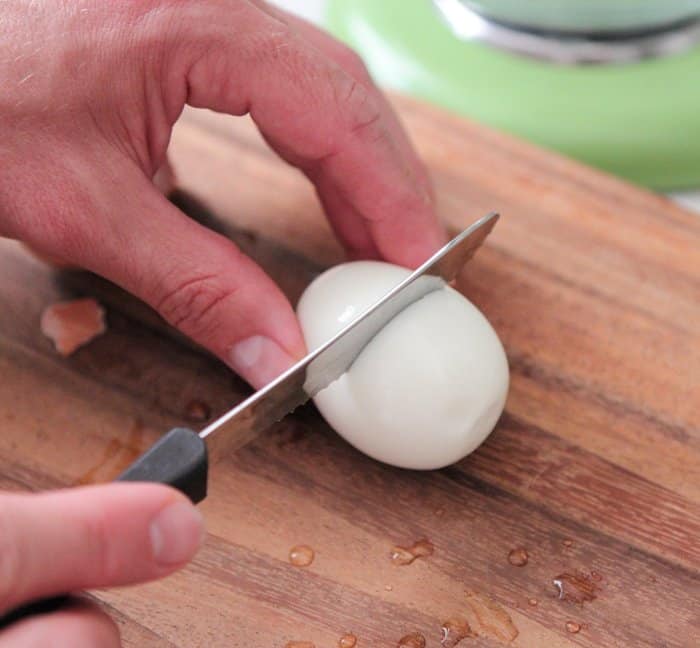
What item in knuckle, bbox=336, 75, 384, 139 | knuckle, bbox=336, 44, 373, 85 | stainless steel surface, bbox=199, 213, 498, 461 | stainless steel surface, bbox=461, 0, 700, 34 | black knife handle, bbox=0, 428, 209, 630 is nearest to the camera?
black knife handle, bbox=0, 428, 209, 630

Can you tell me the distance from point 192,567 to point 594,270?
79 centimetres

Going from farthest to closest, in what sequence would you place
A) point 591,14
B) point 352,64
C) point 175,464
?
point 591,14 → point 352,64 → point 175,464

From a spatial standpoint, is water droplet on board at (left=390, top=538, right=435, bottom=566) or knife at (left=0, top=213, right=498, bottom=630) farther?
water droplet on board at (left=390, top=538, right=435, bottom=566)

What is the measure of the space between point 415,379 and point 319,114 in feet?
1.24

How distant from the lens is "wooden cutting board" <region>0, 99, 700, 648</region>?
120 centimetres

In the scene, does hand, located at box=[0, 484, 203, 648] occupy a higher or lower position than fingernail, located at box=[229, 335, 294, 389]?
higher

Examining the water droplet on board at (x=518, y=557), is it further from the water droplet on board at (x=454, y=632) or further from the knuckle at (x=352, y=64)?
the knuckle at (x=352, y=64)

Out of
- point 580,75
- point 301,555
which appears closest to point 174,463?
point 301,555

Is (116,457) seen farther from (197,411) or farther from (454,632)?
(454,632)

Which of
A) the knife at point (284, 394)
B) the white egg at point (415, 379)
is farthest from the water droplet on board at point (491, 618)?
the knife at point (284, 394)

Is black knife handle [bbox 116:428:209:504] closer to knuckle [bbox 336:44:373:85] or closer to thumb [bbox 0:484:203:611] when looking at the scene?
thumb [bbox 0:484:203:611]

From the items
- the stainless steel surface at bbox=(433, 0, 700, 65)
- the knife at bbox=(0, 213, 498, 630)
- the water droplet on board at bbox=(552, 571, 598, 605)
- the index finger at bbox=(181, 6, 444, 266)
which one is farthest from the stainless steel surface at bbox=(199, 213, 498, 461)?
the stainless steel surface at bbox=(433, 0, 700, 65)

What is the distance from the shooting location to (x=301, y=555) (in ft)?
4.09

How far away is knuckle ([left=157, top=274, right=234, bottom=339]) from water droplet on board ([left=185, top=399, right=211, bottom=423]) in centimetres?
18
